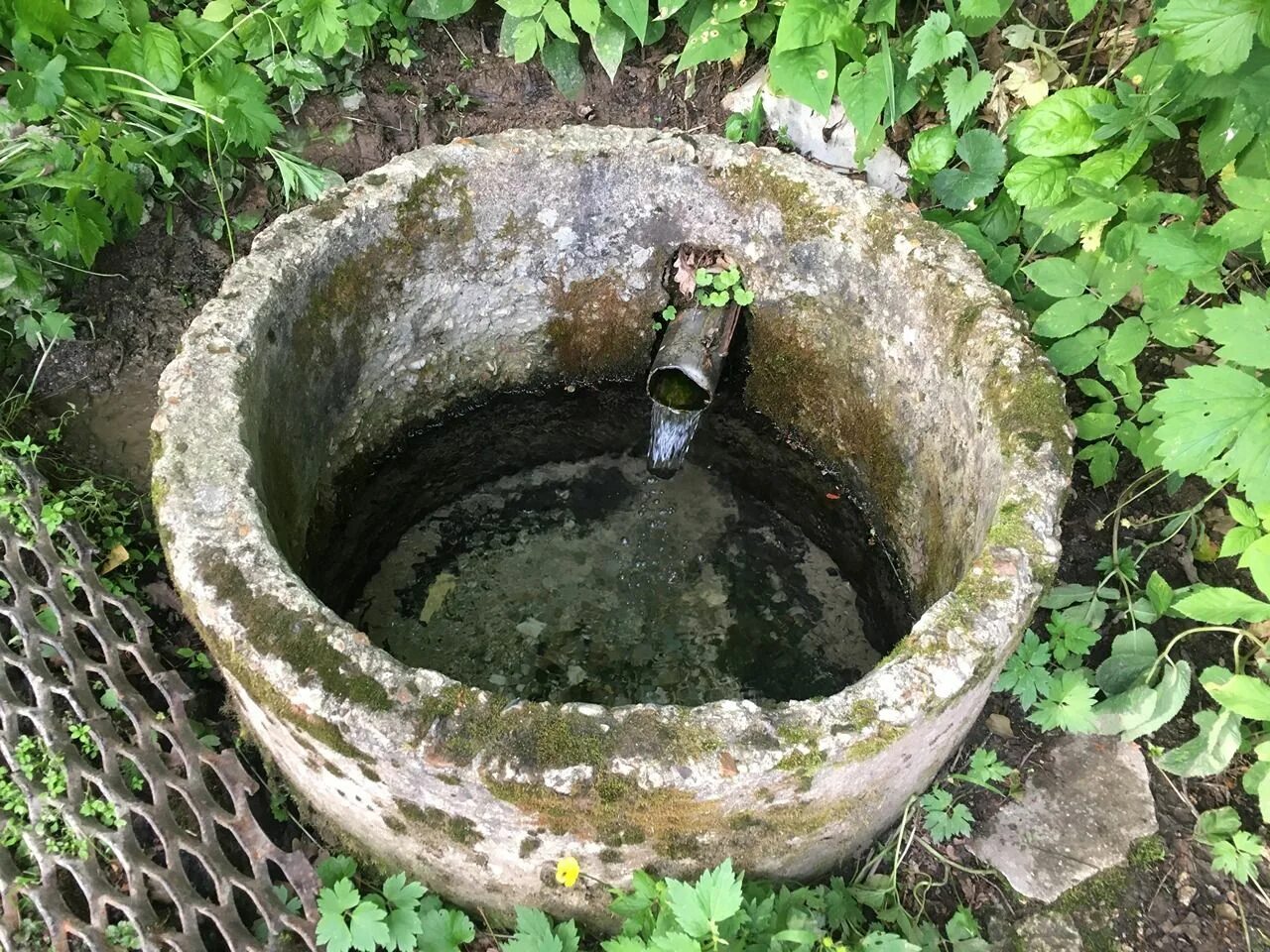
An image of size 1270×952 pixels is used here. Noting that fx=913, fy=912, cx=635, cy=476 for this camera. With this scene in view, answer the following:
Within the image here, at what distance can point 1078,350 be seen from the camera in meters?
2.40

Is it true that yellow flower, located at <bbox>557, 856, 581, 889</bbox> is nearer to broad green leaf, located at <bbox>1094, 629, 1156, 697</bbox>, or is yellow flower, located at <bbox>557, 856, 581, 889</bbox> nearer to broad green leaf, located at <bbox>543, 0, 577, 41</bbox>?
broad green leaf, located at <bbox>1094, 629, 1156, 697</bbox>

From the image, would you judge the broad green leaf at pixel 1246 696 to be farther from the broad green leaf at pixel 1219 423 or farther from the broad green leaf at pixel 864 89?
the broad green leaf at pixel 864 89

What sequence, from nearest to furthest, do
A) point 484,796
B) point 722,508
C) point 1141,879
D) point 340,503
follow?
point 484,796 → point 1141,879 → point 340,503 → point 722,508

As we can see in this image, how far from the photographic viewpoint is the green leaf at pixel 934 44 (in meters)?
2.57

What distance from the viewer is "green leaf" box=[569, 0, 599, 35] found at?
2883mm

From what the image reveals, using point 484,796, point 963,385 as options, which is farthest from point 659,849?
point 963,385

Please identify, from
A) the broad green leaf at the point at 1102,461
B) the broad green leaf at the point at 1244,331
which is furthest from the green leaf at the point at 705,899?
the broad green leaf at the point at 1102,461

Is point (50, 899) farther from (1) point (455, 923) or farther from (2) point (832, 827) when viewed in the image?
(2) point (832, 827)

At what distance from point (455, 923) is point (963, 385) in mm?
1790

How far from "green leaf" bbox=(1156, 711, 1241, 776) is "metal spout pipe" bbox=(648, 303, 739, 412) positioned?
1730mm

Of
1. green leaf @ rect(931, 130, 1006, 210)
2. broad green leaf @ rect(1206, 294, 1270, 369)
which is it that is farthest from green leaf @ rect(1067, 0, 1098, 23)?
broad green leaf @ rect(1206, 294, 1270, 369)

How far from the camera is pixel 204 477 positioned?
A: 6.20 feet

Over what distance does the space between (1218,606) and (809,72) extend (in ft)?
Answer: 6.10

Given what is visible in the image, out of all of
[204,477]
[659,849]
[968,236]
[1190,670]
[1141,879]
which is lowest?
[1141,879]
